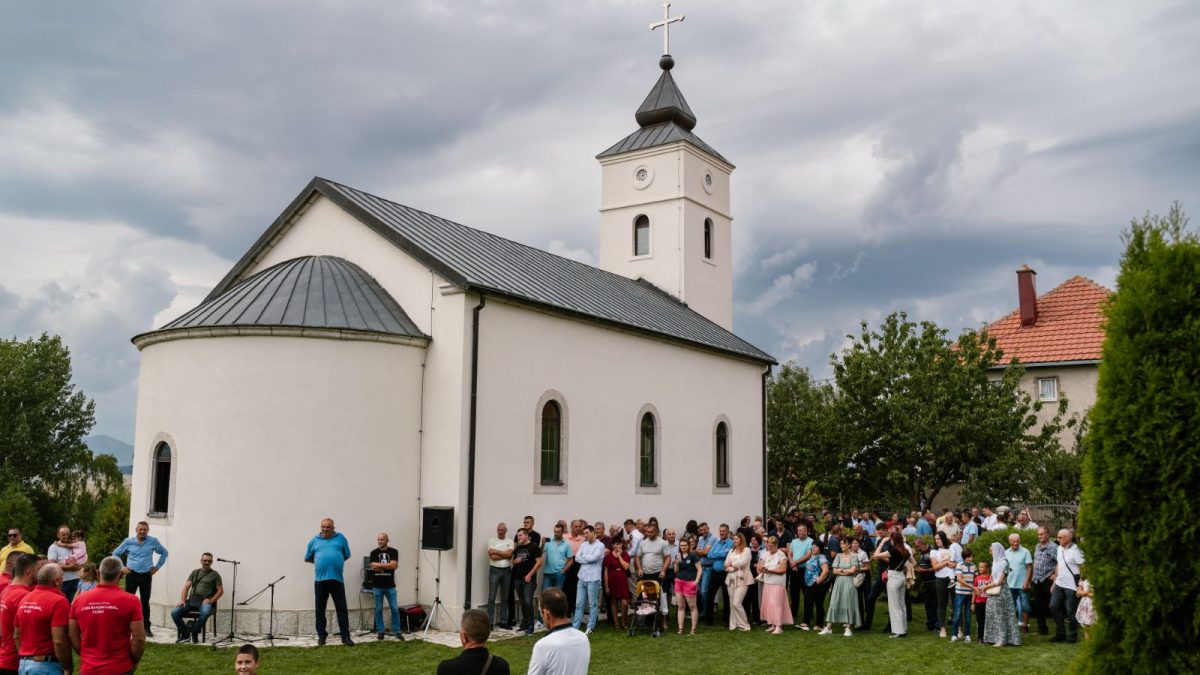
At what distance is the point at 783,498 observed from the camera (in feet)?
119

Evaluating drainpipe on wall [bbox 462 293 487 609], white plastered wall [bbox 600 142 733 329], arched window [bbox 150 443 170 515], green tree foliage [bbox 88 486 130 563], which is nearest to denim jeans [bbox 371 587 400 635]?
drainpipe on wall [bbox 462 293 487 609]

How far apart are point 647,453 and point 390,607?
7.30 metres

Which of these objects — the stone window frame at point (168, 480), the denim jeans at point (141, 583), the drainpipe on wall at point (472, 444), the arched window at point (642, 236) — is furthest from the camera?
the arched window at point (642, 236)

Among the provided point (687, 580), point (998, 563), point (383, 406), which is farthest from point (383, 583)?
point (998, 563)

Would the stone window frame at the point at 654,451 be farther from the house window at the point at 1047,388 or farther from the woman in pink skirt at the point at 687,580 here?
the house window at the point at 1047,388

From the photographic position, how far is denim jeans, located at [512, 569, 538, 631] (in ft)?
48.4

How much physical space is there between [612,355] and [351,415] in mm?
5775

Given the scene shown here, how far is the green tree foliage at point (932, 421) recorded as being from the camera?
2509 cm

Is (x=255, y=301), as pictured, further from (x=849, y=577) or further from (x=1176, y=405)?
(x=1176, y=405)

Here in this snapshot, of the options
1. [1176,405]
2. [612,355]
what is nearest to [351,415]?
[612,355]

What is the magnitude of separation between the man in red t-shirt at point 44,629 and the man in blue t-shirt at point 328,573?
5764mm

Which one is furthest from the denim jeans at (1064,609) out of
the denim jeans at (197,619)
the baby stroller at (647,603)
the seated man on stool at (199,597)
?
the denim jeans at (197,619)

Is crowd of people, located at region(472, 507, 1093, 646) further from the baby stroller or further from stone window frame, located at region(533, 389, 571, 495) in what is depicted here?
stone window frame, located at region(533, 389, 571, 495)

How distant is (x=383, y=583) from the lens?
1395 centimetres
